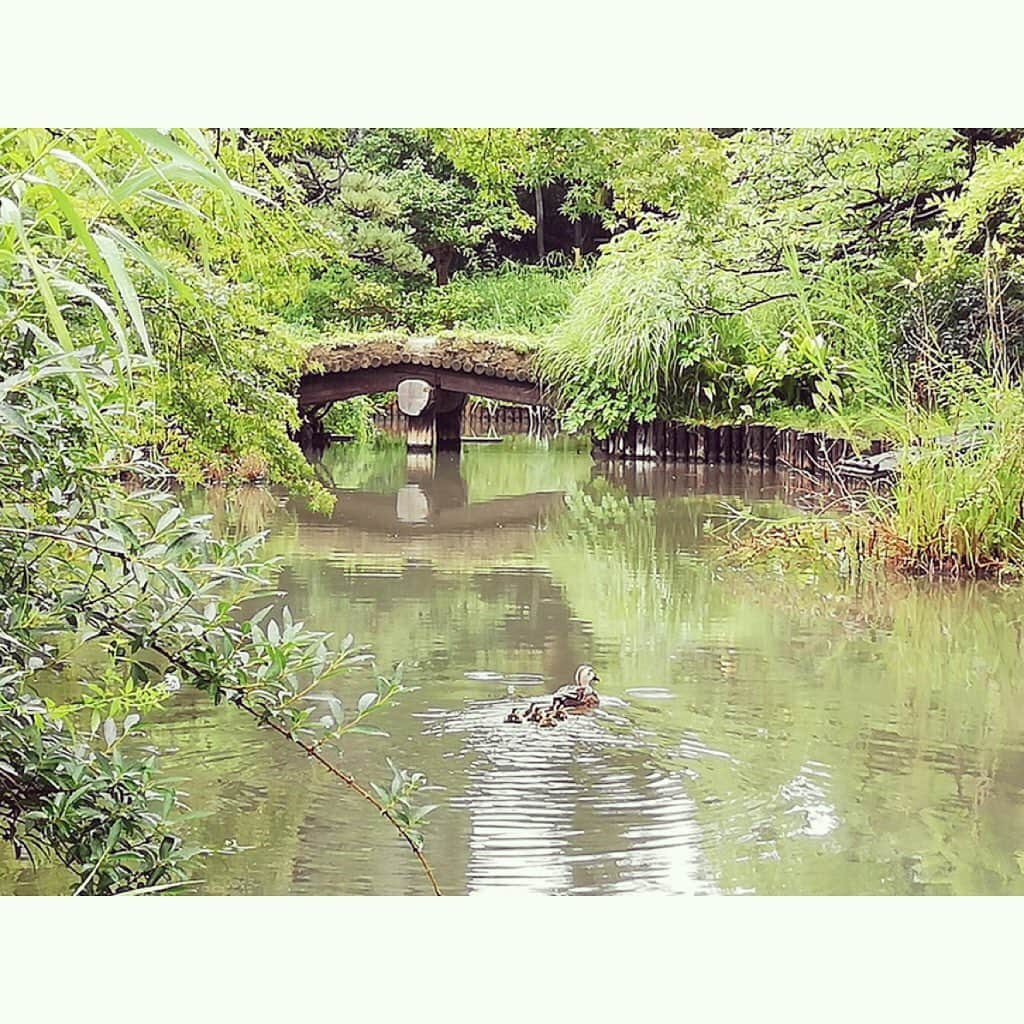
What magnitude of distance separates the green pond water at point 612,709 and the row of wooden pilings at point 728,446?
0.20ft

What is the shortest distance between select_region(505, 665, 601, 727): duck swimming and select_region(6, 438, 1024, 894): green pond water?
4 cm

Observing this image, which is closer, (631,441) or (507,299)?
(507,299)

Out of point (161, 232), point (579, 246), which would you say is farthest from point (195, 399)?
point (579, 246)

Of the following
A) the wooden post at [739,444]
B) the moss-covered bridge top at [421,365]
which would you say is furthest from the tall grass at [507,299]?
the wooden post at [739,444]

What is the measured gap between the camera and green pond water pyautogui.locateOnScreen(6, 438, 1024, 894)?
251 cm

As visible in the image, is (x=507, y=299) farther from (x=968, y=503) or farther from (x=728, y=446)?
(x=968, y=503)

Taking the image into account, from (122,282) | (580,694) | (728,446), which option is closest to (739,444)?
(728,446)

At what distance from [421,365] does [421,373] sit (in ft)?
0.14

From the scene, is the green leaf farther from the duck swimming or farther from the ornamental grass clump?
the ornamental grass clump

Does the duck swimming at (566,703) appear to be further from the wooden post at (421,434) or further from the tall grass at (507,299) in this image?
the wooden post at (421,434)

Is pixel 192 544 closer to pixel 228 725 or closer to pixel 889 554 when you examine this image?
pixel 228 725

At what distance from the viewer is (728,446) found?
14.0 ft

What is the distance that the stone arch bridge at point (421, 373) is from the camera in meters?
3.73
